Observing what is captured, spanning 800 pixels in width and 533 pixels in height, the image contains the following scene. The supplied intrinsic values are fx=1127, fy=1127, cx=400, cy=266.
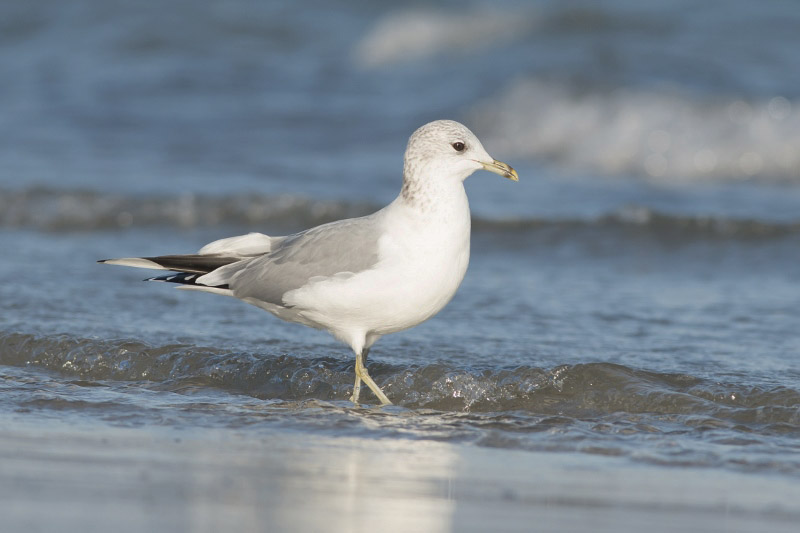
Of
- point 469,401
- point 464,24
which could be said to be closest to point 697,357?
point 469,401

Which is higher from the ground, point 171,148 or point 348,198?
point 171,148

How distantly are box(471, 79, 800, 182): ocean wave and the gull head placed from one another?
7200mm

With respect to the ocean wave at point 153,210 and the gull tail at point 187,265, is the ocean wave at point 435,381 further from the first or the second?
the ocean wave at point 153,210

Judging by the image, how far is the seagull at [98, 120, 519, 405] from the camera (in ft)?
16.0

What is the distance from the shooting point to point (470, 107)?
13.9 m

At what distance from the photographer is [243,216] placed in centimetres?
1002

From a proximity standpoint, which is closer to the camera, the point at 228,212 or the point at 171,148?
the point at 228,212

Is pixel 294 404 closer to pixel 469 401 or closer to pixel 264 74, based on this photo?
pixel 469 401

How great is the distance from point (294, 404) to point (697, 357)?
7.21 ft

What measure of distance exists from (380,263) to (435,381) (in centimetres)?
79

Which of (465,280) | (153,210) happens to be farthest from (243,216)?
(465,280)

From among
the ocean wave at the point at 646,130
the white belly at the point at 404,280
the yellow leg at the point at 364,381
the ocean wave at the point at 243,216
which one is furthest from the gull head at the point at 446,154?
the ocean wave at the point at 646,130

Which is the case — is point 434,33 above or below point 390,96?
above

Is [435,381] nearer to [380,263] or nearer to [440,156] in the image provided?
[380,263]
